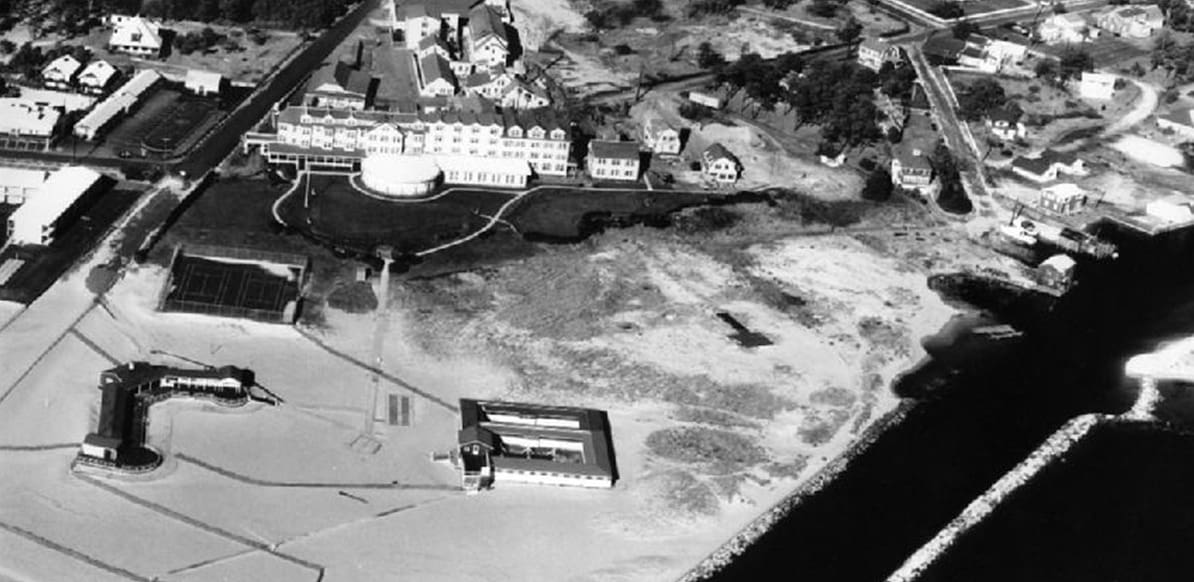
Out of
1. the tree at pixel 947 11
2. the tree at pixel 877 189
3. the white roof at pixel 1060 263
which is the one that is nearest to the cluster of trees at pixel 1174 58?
the tree at pixel 947 11

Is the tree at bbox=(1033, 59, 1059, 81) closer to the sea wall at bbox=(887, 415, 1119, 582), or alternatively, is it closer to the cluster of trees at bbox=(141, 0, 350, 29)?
the sea wall at bbox=(887, 415, 1119, 582)

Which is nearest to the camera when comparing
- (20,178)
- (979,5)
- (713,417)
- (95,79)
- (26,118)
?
(713,417)

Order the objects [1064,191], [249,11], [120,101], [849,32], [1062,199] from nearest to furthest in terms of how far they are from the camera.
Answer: [120,101] → [1062,199] → [1064,191] → [249,11] → [849,32]

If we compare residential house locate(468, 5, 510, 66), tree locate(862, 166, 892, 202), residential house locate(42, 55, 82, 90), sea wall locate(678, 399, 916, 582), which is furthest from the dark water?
residential house locate(42, 55, 82, 90)

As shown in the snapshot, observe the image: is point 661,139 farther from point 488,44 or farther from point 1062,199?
point 1062,199

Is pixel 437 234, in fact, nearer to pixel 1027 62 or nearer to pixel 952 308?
pixel 952 308

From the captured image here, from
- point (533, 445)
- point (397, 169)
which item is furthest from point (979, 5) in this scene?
point (533, 445)
